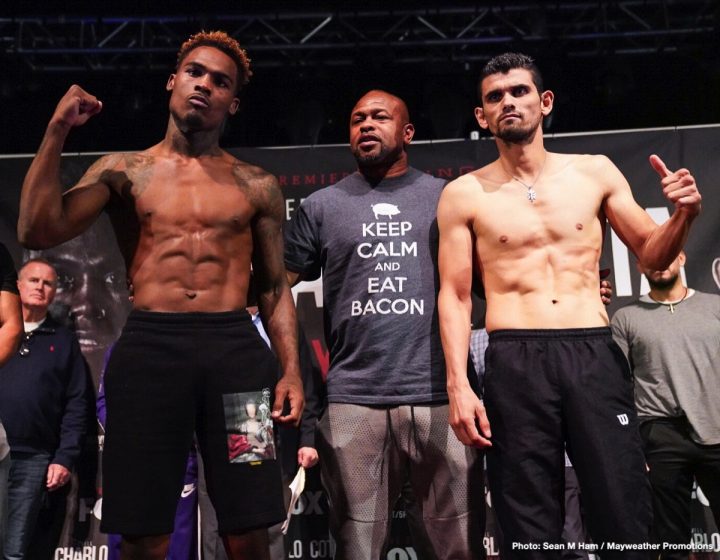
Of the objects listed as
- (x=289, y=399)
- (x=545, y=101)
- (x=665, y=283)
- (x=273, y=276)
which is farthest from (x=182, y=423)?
(x=665, y=283)

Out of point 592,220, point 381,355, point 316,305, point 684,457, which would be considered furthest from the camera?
point 316,305

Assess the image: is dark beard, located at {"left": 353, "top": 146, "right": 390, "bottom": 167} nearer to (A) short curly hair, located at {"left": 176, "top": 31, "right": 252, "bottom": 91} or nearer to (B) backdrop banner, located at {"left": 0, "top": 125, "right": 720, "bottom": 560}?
(A) short curly hair, located at {"left": 176, "top": 31, "right": 252, "bottom": 91}

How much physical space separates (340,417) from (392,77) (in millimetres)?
4004

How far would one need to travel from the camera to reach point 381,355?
9.63 ft

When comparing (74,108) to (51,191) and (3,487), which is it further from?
(3,487)

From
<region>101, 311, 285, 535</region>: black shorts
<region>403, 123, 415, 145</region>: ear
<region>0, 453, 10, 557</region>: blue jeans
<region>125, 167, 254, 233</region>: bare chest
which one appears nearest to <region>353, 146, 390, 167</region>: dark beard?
<region>403, 123, 415, 145</region>: ear

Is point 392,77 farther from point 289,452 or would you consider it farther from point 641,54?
point 289,452

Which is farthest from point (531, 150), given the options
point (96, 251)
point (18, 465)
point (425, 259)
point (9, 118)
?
point (9, 118)

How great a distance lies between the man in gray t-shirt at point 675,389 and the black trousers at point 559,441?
1.66 meters

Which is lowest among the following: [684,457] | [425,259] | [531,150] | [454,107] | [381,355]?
[684,457]

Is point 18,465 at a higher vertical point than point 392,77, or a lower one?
lower

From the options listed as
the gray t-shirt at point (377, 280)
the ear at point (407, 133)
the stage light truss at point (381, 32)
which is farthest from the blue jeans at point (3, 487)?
the stage light truss at point (381, 32)

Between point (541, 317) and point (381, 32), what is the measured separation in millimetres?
4103

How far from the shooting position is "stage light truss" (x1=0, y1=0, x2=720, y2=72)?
589cm
